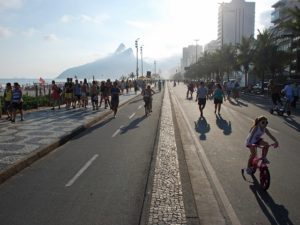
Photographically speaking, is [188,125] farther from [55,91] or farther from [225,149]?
[55,91]

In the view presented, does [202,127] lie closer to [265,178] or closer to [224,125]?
[224,125]

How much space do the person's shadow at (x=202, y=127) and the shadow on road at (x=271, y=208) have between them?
258 inches

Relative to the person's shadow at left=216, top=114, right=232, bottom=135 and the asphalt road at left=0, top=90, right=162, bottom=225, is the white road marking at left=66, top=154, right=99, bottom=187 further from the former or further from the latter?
the person's shadow at left=216, top=114, right=232, bottom=135

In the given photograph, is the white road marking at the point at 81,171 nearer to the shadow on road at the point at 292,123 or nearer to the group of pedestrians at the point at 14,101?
the shadow on road at the point at 292,123

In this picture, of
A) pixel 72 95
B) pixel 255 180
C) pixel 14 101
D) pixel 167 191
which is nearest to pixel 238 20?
pixel 72 95

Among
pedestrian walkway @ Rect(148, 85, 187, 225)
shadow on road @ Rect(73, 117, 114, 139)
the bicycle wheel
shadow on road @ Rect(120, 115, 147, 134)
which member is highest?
the bicycle wheel

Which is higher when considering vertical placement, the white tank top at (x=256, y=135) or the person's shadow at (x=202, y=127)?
the white tank top at (x=256, y=135)

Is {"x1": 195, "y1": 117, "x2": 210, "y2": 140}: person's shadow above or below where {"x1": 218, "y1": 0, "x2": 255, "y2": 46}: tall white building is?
below

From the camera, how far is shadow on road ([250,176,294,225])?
19.6 feet

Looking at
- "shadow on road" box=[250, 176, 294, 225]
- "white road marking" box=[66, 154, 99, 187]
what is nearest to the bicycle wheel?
"shadow on road" box=[250, 176, 294, 225]

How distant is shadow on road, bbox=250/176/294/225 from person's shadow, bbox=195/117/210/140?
656cm

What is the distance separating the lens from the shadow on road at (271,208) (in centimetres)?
598

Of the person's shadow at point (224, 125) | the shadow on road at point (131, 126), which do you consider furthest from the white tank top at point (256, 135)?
the shadow on road at point (131, 126)

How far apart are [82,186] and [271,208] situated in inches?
128
